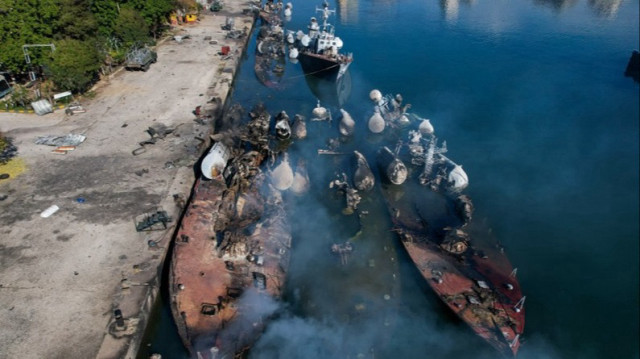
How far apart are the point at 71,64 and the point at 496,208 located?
58.6 meters

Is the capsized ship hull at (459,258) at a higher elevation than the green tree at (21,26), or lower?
lower

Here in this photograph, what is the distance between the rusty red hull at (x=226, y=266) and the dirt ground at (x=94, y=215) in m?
2.86

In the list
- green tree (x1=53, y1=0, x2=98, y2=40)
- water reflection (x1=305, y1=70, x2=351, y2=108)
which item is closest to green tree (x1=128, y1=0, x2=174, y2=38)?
green tree (x1=53, y1=0, x2=98, y2=40)

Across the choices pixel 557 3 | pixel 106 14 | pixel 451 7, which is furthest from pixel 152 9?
pixel 557 3

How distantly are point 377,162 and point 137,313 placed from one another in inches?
1198

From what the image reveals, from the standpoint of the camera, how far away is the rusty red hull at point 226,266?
29.1 meters

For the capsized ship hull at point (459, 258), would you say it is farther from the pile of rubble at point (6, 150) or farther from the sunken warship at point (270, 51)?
the pile of rubble at point (6, 150)

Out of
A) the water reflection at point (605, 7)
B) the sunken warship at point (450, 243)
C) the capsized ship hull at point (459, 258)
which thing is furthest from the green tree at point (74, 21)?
the water reflection at point (605, 7)

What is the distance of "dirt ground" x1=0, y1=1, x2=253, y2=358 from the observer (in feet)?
97.5

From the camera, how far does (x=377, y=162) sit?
50.2 metres

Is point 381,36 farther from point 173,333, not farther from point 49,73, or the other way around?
point 173,333

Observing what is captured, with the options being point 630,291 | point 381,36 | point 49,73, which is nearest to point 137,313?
point 630,291

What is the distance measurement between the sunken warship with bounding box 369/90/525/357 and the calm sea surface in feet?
6.90

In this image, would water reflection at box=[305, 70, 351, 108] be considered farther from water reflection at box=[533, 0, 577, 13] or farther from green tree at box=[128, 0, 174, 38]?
water reflection at box=[533, 0, 577, 13]
